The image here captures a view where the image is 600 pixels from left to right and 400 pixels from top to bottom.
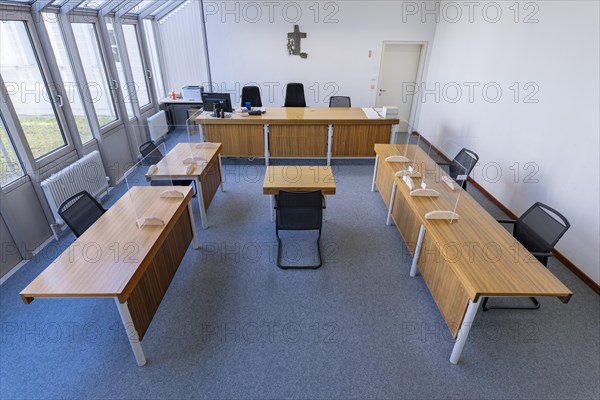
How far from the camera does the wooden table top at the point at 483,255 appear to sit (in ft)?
6.96

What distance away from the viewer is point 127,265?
225 cm

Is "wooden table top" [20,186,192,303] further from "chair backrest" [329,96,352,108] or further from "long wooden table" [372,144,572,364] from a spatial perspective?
"chair backrest" [329,96,352,108]

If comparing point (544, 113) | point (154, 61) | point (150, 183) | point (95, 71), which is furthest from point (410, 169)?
point (154, 61)

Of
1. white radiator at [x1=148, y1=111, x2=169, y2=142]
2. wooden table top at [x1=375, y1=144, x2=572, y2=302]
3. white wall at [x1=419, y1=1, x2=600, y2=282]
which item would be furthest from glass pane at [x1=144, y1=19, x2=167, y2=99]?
wooden table top at [x1=375, y1=144, x2=572, y2=302]

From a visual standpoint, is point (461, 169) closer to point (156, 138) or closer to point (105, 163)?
point (105, 163)

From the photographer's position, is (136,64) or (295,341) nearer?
(295,341)

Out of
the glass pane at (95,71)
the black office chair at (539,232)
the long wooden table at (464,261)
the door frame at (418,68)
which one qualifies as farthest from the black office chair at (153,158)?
the door frame at (418,68)

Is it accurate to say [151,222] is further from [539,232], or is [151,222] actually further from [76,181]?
[539,232]

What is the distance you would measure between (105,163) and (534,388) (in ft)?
19.0

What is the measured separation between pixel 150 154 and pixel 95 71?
7.08 feet

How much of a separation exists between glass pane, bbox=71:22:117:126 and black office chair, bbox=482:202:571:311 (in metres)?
5.69

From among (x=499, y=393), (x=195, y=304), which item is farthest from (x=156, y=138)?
(x=499, y=393)

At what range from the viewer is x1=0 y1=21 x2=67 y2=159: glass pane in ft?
11.0

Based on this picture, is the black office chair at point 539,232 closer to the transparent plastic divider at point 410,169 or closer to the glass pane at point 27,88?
the transparent plastic divider at point 410,169
